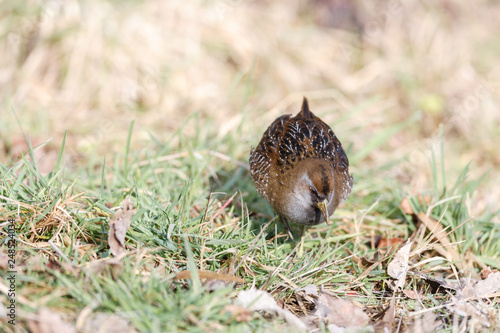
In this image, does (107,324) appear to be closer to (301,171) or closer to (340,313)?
(340,313)

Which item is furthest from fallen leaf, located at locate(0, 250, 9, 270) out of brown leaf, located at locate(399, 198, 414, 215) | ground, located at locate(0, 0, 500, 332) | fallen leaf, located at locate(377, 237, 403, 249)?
brown leaf, located at locate(399, 198, 414, 215)

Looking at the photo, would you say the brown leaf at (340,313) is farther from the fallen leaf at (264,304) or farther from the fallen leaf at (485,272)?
the fallen leaf at (485,272)

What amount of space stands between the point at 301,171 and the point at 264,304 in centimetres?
126

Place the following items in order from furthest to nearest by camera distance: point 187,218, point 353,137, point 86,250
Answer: point 353,137 → point 187,218 → point 86,250

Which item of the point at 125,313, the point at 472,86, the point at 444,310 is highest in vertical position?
the point at 472,86

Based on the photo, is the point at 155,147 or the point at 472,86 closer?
the point at 155,147

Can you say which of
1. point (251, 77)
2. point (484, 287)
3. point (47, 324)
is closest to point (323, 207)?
point (484, 287)

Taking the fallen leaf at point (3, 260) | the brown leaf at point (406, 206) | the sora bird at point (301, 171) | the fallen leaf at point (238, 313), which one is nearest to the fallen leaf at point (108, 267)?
the fallen leaf at point (3, 260)

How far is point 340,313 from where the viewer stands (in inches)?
139

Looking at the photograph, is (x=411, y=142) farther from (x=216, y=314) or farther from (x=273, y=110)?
(x=216, y=314)

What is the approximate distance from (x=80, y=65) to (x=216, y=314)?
4.99 metres

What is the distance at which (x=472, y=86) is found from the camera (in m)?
7.92

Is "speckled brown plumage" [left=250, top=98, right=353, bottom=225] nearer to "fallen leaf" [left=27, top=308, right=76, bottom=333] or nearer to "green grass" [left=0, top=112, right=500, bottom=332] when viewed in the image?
"green grass" [left=0, top=112, right=500, bottom=332]

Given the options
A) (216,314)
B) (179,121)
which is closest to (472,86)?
(179,121)
